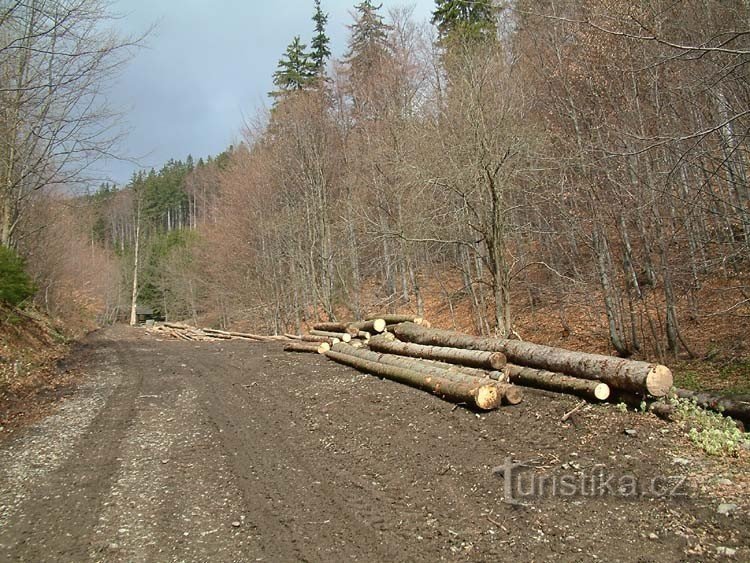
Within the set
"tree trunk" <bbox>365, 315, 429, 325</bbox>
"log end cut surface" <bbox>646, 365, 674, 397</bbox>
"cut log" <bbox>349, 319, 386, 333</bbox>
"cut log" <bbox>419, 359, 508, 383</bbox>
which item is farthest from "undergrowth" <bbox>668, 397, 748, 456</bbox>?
"cut log" <bbox>349, 319, 386, 333</bbox>

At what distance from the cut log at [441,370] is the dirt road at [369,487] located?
26cm

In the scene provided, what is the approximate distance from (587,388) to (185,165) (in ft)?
309

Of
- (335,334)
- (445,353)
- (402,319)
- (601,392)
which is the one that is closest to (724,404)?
(601,392)

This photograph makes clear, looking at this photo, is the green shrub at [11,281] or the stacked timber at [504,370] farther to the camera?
the green shrub at [11,281]

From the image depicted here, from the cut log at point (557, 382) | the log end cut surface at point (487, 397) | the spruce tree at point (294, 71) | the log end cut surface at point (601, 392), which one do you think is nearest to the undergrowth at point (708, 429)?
the log end cut surface at point (601, 392)

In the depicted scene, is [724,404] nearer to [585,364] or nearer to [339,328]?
[585,364]

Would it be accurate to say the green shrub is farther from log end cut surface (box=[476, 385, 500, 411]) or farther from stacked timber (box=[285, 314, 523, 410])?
log end cut surface (box=[476, 385, 500, 411])

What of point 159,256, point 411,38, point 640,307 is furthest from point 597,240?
point 159,256

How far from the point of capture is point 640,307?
12055mm

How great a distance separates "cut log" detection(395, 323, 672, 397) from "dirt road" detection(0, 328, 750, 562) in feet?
1.29

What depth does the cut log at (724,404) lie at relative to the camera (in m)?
5.12

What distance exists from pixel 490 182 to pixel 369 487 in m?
Result: 7.02

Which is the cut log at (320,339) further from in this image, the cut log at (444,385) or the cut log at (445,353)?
the cut log at (444,385)

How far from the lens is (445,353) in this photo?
8.27 meters
